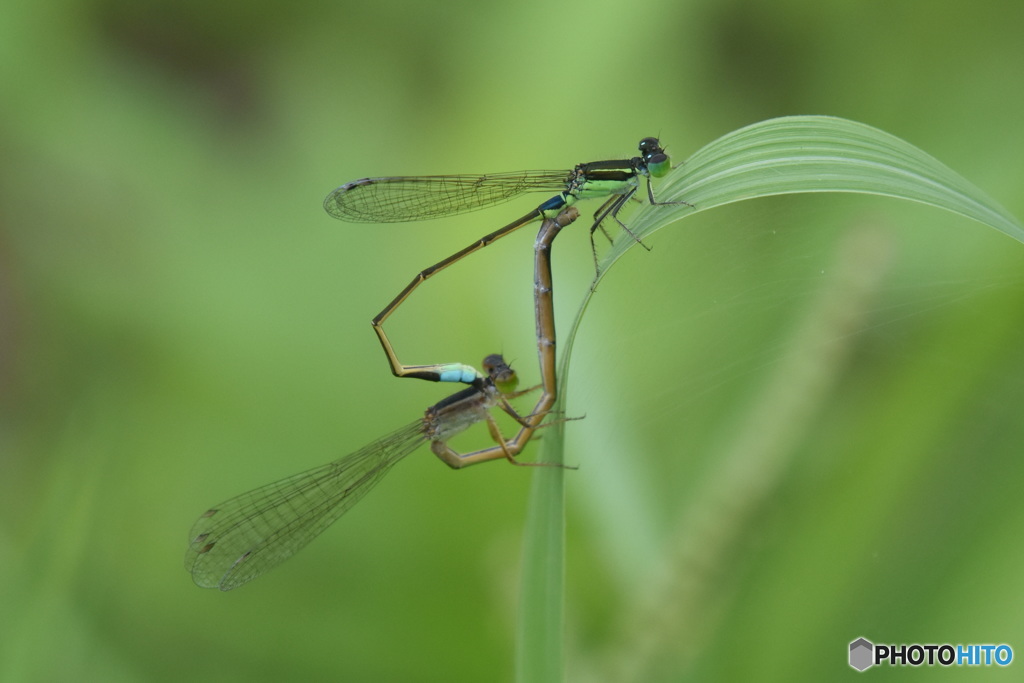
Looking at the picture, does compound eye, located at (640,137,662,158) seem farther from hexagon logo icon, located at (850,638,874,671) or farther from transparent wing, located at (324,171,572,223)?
hexagon logo icon, located at (850,638,874,671)

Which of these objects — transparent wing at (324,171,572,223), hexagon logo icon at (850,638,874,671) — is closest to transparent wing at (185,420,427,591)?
transparent wing at (324,171,572,223)

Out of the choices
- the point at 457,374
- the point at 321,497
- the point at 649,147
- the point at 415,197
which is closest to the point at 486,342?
the point at 457,374

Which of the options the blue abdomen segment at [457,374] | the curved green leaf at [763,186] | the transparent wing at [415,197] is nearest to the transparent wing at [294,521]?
the blue abdomen segment at [457,374]

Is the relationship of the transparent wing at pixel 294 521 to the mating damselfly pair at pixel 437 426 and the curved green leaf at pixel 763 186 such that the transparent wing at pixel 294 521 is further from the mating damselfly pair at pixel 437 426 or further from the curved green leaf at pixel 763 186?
the curved green leaf at pixel 763 186

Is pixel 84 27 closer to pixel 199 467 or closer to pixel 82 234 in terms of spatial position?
pixel 82 234

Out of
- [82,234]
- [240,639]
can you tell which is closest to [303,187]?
[82,234]

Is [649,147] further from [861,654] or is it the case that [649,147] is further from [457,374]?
[861,654]
